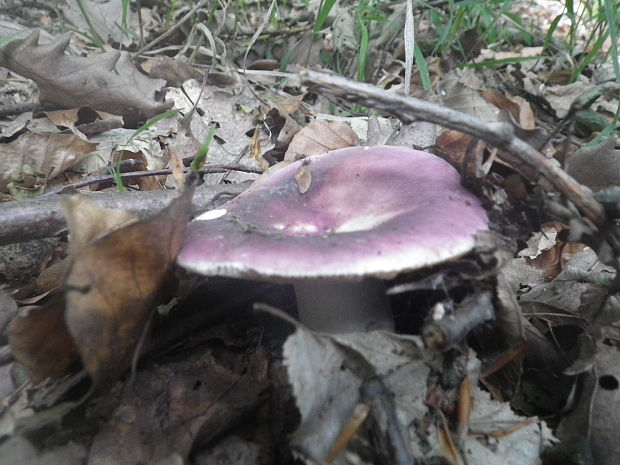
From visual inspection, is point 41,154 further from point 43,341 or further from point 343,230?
point 343,230

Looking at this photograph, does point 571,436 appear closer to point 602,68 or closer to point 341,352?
point 341,352

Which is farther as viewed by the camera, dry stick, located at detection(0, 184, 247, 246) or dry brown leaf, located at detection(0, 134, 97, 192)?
dry brown leaf, located at detection(0, 134, 97, 192)

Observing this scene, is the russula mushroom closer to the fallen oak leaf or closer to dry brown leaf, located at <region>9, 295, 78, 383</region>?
the fallen oak leaf

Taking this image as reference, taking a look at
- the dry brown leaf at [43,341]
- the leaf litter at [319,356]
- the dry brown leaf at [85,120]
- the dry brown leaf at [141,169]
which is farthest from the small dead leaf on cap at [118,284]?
the dry brown leaf at [85,120]

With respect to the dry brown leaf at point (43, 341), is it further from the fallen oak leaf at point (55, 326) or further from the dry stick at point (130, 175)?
the dry stick at point (130, 175)

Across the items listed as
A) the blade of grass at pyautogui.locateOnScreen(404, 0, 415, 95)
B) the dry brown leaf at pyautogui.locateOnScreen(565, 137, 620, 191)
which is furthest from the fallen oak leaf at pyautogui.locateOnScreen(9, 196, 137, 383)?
the blade of grass at pyautogui.locateOnScreen(404, 0, 415, 95)

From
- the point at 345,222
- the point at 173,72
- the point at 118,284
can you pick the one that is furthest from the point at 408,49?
the point at 118,284
